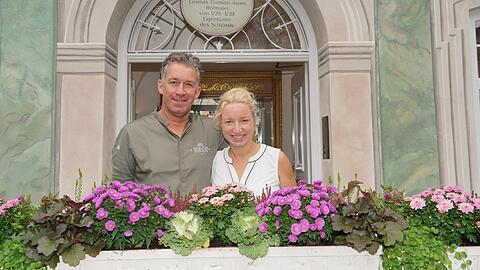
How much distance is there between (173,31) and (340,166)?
93.0 inches

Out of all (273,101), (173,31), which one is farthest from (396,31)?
(273,101)

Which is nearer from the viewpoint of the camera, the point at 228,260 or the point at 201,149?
Result: the point at 228,260

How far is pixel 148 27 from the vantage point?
523cm

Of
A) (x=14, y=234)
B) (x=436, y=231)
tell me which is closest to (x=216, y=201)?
(x=14, y=234)

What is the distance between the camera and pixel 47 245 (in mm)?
1857

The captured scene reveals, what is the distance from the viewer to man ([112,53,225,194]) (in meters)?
2.50

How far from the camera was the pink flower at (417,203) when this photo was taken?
2277 millimetres

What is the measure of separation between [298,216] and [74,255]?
907 millimetres

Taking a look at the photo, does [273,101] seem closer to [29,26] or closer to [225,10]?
[225,10]

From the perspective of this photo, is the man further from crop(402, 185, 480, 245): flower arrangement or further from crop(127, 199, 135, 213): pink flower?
crop(402, 185, 480, 245): flower arrangement

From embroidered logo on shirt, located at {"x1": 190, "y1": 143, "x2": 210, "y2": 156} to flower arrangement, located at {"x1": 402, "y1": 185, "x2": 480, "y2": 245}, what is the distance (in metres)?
1.09

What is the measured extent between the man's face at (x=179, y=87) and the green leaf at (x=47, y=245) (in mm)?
941

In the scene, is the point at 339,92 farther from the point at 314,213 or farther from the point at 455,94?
the point at 314,213

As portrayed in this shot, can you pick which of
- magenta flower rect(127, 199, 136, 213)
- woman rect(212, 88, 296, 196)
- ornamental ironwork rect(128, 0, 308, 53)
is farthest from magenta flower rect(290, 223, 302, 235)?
ornamental ironwork rect(128, 0, 308, 53)
